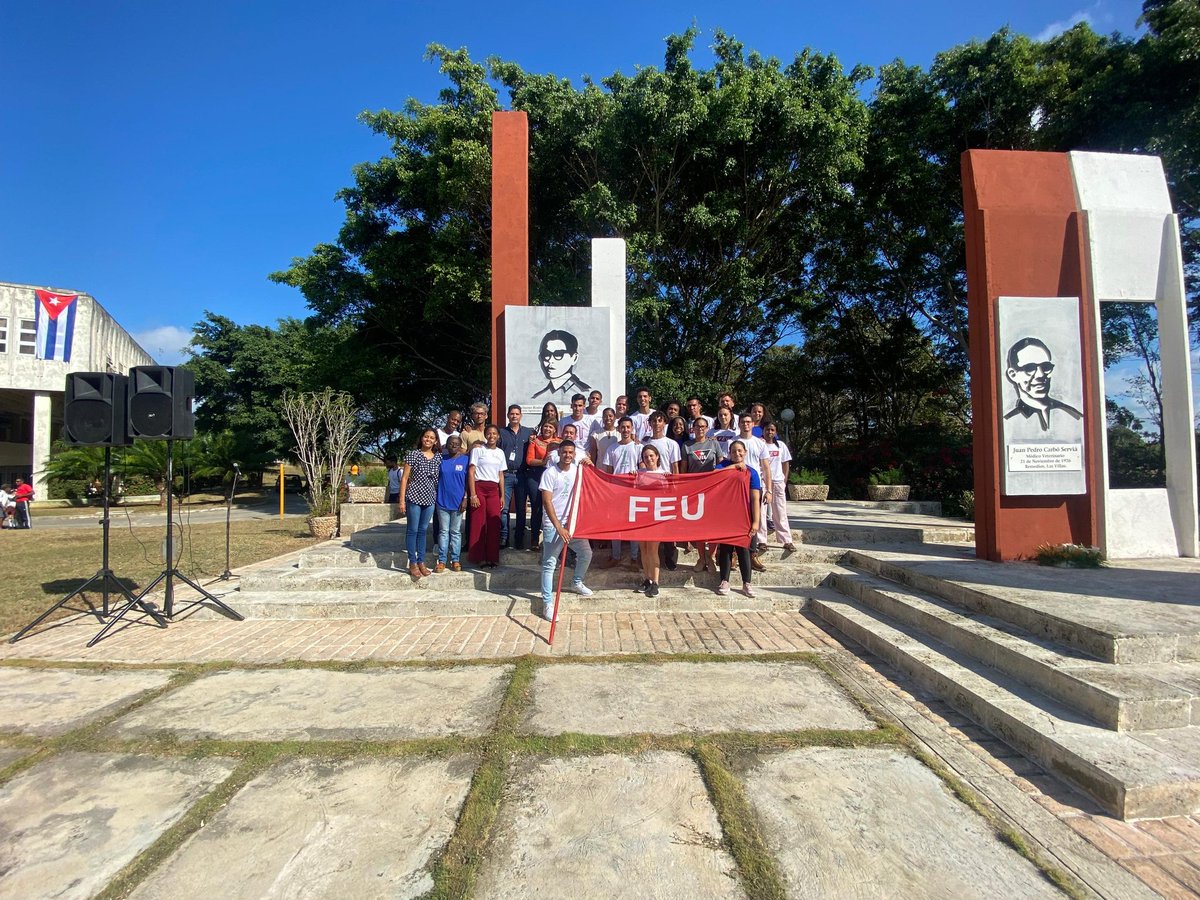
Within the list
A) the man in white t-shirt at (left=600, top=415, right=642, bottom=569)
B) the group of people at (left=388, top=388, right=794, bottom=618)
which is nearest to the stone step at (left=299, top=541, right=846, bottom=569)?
the group of people at (left=388, top=388, right=794, bottom=618)

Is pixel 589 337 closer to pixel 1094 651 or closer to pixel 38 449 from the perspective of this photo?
pixel 1094 651

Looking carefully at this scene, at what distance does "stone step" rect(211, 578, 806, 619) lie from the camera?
630 cm

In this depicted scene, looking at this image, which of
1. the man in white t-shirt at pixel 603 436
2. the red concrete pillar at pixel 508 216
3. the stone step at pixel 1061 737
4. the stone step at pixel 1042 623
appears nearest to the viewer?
the stone step at pixel 1061 737

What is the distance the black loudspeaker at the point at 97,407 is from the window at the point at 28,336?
3339 cm

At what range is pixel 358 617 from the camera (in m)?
6.32

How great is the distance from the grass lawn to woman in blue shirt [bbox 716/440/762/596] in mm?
6618

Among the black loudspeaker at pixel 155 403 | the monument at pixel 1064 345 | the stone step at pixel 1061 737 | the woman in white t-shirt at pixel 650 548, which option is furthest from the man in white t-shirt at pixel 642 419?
the black loudspeaker at pixel 155 403

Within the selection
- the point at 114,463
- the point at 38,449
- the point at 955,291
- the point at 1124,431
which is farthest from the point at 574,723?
the point at 38,449

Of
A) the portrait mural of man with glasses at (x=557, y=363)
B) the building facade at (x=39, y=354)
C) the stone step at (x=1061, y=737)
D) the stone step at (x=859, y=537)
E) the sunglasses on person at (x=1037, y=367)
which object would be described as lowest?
the stone step at (x=1061, y=737)

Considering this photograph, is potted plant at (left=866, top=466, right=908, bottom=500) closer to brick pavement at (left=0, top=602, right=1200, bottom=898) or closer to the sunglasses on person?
the sunglasses on person

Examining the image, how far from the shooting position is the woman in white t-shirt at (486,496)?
7.01 meters

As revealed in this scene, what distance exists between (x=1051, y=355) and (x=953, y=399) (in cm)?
1664

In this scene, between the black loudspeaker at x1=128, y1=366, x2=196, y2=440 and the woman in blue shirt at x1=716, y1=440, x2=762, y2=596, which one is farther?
the woman in blue shirt at x1=716, y1=440, x2=762, y2=596

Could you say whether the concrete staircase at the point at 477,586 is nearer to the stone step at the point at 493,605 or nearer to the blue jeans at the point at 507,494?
the stone step at the point at 493,605
